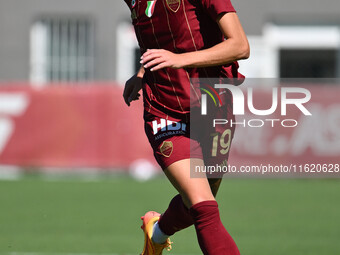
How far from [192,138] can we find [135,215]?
464cm

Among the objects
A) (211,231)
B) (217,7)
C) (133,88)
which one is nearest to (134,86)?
(133,88)

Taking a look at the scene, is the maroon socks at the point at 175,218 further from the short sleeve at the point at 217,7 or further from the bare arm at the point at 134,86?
the short sleeve at the point at 217,7

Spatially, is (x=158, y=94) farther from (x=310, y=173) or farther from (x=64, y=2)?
(x=64, y=2)

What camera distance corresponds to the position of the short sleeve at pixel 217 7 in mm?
4102

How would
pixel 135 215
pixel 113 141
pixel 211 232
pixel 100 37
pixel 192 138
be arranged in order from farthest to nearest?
pixel 100 37 < pixel 113 141 < pixel 135 215 < pixel 192 138 < pixel 211 232

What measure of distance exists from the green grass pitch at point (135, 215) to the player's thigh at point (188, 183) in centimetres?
231

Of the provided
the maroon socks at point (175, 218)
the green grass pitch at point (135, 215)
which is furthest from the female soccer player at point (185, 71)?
the green grass pitch at point (135, 215)

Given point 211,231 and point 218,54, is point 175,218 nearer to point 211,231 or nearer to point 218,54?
point 211,231

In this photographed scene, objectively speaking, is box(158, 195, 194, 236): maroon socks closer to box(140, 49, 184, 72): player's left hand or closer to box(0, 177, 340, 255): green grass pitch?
box(140, 49, 184, 72): player's left hand

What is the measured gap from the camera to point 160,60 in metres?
4.07

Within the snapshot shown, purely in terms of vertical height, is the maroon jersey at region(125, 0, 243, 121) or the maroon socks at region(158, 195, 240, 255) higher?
the maroon jersey at region(125, 0, 243, 121)

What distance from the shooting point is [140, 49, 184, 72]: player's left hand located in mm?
4062

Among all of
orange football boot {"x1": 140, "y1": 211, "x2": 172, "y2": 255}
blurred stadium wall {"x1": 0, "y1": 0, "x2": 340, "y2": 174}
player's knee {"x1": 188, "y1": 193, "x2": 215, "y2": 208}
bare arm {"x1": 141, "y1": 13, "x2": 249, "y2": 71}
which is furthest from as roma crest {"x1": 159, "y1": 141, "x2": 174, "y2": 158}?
blurred stadium wall {"x1": 0, "y1": 0, "x2": 340, "y2": 174}

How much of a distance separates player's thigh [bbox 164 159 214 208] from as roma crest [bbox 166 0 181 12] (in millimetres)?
837
